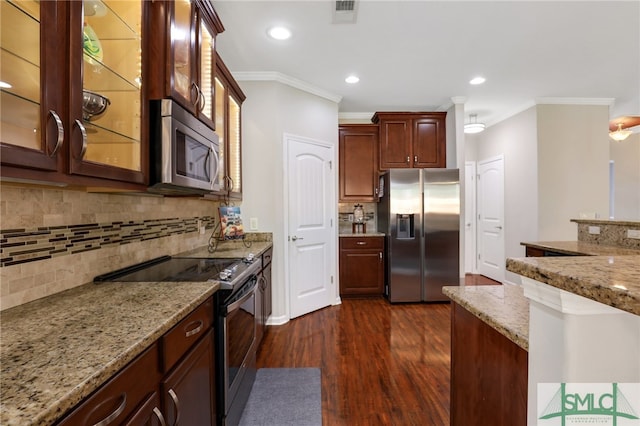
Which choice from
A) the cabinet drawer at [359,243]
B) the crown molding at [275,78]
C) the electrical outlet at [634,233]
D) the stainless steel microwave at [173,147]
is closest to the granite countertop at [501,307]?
the stainless steel microwave at [173,147]

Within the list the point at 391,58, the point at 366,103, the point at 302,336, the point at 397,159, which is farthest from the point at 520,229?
the point at 302,336

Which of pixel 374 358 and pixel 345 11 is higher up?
pixel 345 11

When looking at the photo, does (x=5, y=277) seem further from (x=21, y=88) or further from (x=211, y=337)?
(x=211, y=337)

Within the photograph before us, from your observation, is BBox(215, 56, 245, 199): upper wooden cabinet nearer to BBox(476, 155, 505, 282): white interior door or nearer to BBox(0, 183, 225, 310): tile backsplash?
BBox(0, 183, 225, 310): tile backsplash

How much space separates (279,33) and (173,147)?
164 cm

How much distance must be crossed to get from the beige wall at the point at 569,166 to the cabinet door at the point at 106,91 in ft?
15.2

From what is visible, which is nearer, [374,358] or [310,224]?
[374,358]

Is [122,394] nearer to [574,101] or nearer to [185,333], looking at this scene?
[185,333]

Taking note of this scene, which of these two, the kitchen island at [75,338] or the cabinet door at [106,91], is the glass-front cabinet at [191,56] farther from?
the kitchen island at [75,338]

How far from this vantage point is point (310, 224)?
3.38 m

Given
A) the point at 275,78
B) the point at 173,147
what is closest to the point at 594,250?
the point at 173,147

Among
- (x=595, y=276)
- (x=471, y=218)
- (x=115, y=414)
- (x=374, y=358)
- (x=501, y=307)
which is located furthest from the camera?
(x=471, y=218)

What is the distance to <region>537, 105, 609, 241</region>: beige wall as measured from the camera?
3.93 meters

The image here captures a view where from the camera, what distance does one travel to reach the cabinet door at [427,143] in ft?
13.5
